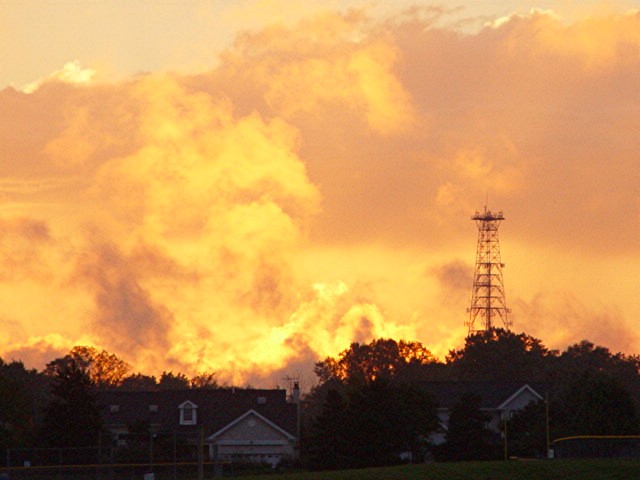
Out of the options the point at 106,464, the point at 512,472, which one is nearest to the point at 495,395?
the point at 106,464

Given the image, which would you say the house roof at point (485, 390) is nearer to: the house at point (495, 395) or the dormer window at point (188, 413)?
the house at point (495, 395)

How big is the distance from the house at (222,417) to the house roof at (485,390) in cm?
1488

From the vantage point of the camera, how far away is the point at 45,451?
80500 millimetres

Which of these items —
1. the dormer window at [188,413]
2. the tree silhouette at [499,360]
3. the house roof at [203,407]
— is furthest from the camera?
the tree silhouette at [499,360]

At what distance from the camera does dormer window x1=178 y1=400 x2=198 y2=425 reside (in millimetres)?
107625

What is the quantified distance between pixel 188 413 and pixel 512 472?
159ft

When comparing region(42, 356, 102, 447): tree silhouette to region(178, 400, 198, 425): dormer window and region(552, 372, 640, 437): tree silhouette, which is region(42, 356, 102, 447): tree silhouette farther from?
region(552, 372, 640, 437): tree silhouette

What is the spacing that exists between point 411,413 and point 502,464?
21.2 metres

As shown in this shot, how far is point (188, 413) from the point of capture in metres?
108

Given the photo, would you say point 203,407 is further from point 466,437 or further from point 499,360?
point 499,360

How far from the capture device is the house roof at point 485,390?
4513 inches

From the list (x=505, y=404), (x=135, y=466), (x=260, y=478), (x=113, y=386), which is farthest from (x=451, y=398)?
(x=113, y=386)

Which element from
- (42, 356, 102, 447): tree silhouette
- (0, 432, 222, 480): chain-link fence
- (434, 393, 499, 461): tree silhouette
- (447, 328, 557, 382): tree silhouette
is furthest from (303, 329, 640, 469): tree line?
(447, 328, 557, 382): tree silhouette

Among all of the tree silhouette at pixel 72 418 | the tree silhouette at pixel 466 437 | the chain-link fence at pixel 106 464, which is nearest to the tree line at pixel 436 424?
the tree silhouette at pixel 466 437
